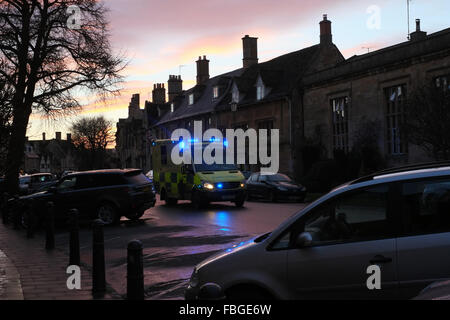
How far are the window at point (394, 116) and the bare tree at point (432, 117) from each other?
6453 millimetres

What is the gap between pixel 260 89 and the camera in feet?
136

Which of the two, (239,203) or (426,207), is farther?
(239,203)

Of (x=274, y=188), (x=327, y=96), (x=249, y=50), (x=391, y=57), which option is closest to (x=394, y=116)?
(x=391, y=57)

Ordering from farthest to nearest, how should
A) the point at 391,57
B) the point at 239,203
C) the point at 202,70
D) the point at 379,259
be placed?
1. the point at 202,70
2. the point at 391,57
3. the point at 239,203
4. the point at 379,259

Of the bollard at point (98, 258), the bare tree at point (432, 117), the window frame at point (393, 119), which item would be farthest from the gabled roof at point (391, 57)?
the bollard at point (98, 258)

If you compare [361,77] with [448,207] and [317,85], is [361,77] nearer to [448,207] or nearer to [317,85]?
[317,85]

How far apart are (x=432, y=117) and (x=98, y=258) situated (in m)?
17.0

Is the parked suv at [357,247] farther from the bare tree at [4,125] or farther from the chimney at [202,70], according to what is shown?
the chimney at [202,70]

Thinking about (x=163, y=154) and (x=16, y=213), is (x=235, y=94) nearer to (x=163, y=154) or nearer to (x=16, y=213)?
(x=163, y=154)

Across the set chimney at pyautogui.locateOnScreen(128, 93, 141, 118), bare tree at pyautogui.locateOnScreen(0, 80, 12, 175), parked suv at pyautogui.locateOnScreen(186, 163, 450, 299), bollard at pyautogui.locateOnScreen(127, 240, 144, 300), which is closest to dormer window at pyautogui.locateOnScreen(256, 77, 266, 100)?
bare tree at pyautogui.locateOnScreen(0, 80, 12, 175)

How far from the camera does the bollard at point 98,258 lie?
22.7 feet
